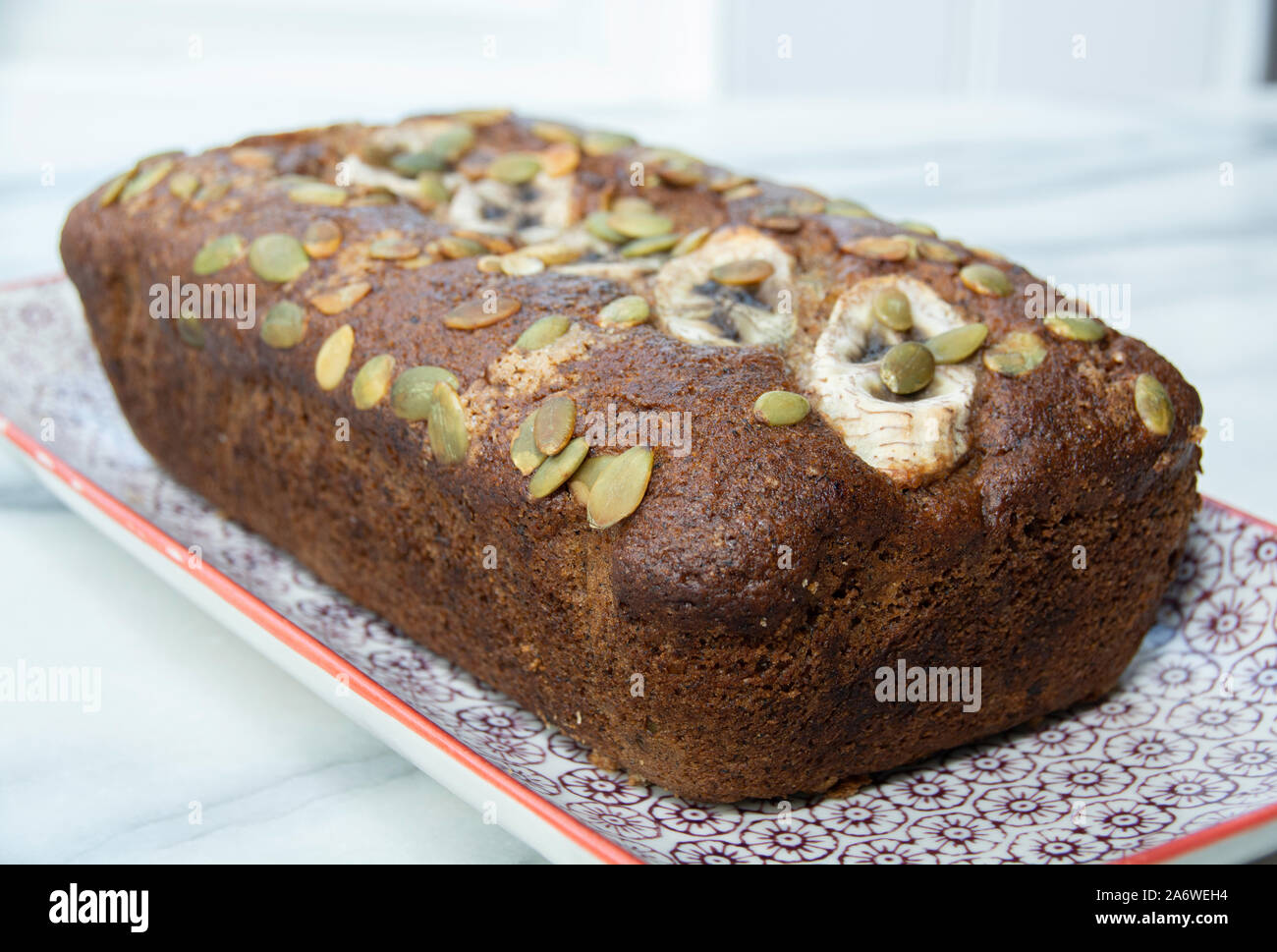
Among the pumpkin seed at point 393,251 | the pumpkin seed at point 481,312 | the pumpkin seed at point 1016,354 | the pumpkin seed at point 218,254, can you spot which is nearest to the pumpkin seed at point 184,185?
the pumpkin seed at point 218,254

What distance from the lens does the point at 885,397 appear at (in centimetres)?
158

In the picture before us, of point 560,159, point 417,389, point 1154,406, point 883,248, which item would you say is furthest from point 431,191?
point 1154,406

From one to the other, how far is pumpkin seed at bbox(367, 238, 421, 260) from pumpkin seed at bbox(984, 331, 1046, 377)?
2.59ft

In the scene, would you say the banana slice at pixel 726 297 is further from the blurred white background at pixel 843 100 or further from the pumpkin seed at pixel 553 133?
the blurred white background at pixel 843 100

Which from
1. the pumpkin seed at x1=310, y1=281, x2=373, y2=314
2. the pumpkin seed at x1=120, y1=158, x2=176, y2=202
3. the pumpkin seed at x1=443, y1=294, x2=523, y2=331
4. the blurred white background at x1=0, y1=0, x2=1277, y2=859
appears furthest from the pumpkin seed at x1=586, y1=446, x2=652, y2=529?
the blurred white background at x1=0, y1=0, x2=1277, y2=859

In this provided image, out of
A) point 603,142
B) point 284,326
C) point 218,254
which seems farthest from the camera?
point 603,142

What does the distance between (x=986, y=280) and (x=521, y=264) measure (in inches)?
24.3

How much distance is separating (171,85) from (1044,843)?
14.5 ft

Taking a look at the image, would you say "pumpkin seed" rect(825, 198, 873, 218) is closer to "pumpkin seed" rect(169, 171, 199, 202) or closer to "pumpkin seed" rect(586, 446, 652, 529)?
"pumpkin seed" rect(586, 446, 652, 529)

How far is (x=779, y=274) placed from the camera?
182cm

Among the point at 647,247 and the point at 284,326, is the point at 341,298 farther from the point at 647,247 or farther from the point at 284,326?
the point at 647,247

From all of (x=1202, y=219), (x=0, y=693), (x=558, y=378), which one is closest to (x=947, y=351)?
(x=558, y=378)

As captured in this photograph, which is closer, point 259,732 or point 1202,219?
point 259,732
